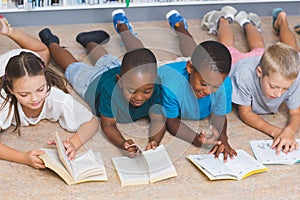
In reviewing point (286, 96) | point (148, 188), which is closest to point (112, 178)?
point (148, 188)

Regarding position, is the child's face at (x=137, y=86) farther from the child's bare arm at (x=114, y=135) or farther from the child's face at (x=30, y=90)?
the child's face at (x=30, y=90)

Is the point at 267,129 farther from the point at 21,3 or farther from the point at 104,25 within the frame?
the point at 21,3

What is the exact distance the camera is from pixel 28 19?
9.59 feet

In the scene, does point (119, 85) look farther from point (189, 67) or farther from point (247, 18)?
point (247, 18)

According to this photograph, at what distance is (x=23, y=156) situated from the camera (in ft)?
6.09

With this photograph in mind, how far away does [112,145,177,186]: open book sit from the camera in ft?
5.94

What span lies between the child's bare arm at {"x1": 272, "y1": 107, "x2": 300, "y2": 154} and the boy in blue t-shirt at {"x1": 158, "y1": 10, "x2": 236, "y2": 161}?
189 mm

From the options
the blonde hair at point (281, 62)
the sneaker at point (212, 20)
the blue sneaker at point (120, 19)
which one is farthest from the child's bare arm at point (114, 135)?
the sneaker at point (212, 20)

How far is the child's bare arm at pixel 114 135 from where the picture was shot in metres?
1.89

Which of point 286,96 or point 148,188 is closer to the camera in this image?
point 148,188

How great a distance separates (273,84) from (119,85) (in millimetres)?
549

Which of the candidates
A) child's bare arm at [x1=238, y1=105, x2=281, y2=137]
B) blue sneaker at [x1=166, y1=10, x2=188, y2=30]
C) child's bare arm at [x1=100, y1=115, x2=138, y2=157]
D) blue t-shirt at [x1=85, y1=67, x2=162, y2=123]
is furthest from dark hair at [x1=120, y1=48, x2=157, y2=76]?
blue sneaker at [x1=166, y1=10, x2=188, y2=30]

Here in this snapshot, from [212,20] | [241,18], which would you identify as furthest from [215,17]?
[241,18]

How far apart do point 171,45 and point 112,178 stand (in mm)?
792
